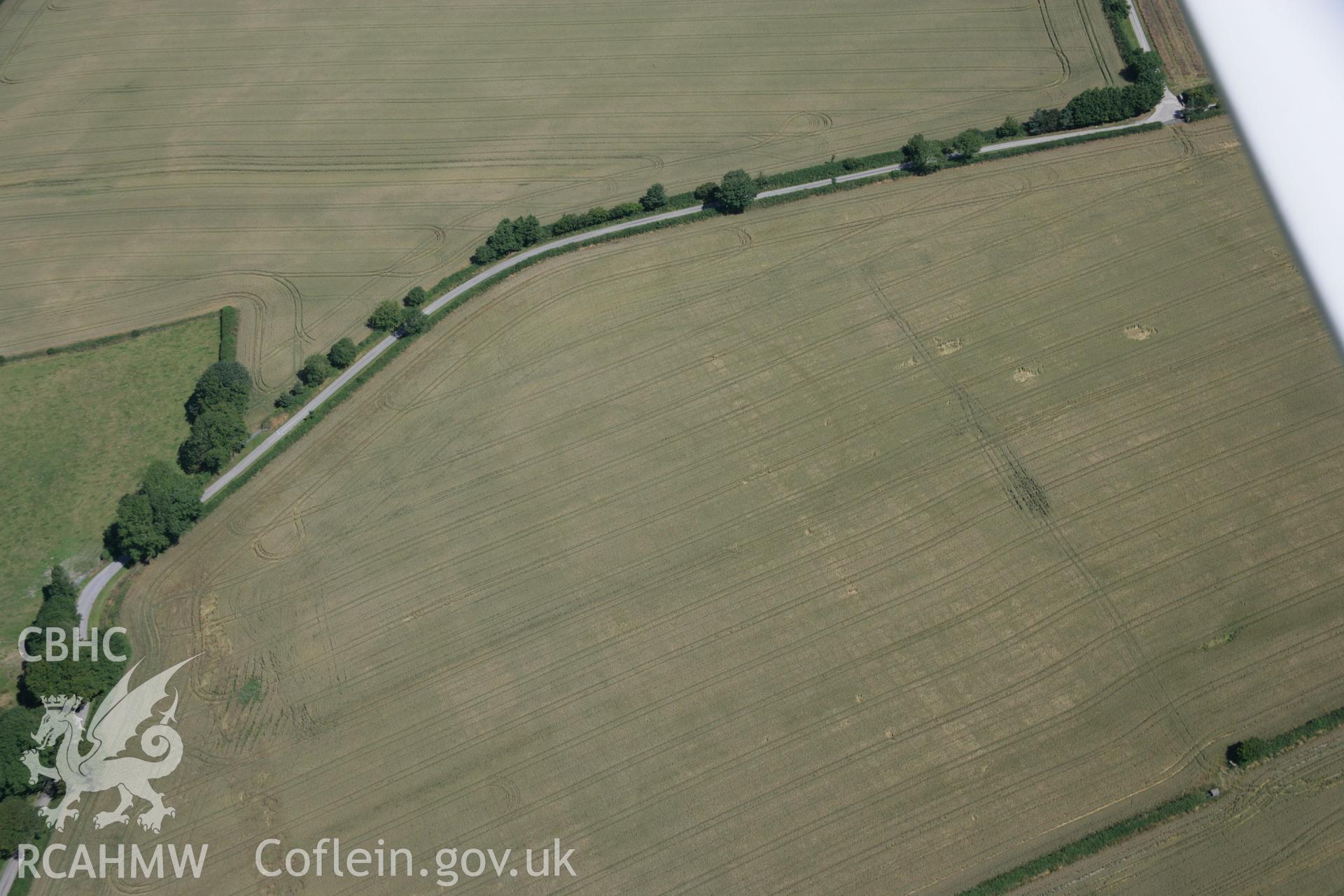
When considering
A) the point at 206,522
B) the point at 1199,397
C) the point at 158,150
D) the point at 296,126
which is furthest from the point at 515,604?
the point at 158,150

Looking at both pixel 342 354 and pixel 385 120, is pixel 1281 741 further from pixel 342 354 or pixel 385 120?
pixel 385 120

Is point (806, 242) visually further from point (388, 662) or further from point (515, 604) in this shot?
point (388, 662)

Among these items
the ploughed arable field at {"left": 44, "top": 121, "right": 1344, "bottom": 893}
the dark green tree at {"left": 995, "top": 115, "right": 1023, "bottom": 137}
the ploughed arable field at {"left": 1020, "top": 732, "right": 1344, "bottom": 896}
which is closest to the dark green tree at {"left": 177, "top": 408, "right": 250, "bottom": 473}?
the ploughed arable field at {"left": 44, "top": 121, "right": 1344, "bottom": 893}

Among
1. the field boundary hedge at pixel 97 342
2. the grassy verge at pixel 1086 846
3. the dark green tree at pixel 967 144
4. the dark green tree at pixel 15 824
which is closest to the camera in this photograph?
the grassy verge at pixel 1086 846

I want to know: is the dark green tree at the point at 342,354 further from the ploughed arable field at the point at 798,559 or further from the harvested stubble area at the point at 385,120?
the ploughed arable field at the point at 798,559

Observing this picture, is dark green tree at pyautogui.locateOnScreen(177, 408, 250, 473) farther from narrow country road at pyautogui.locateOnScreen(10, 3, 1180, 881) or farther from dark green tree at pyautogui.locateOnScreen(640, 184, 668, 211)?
dark green tree at pyautogui.locateOnScreen(640, 184, 668, 211)

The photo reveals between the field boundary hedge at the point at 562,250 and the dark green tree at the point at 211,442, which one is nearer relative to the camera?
the dark green tree at the point at 211,442

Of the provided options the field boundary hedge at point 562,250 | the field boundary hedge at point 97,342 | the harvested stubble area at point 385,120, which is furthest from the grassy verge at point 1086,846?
the field boundary hedge at point 97,342
